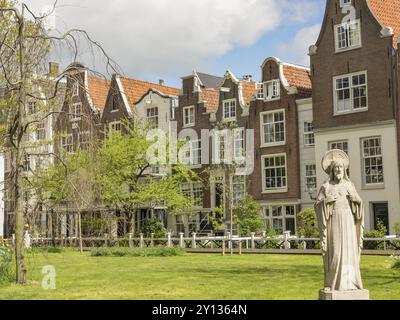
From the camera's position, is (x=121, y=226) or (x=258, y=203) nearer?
(x=258, y=203)

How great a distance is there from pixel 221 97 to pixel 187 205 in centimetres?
779

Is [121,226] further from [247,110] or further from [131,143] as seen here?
[247,110]

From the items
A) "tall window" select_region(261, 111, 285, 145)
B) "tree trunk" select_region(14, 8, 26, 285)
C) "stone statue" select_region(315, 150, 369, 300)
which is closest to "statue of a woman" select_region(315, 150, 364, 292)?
"stone statue" select_region(315, 150, 369, 300)

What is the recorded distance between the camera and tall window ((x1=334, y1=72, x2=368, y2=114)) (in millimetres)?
37312

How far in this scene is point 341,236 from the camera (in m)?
A: 11.2

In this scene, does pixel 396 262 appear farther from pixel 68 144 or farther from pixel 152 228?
pixel 152 228

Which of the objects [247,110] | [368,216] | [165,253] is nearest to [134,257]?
[165,253]

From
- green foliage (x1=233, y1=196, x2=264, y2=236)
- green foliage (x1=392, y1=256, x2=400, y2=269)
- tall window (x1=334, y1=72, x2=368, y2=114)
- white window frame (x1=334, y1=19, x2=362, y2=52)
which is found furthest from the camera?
green foliage (x1=233, y1=196, x2=264, y2=236)

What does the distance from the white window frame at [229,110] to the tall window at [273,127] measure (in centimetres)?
250

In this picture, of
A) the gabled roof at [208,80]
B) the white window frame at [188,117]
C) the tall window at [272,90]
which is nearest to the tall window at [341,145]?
the tall window at [272,90]

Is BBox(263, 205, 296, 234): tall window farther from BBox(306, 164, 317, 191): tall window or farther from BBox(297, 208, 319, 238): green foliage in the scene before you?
BBox(297, 208, 319, 238): green foliage

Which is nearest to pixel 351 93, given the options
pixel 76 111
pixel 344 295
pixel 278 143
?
pixel 278 143

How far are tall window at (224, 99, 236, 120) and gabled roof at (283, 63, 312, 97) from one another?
417 cm

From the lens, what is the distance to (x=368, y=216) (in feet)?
119
